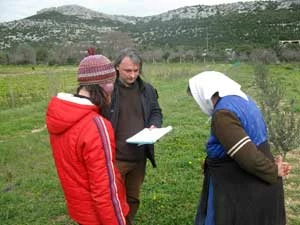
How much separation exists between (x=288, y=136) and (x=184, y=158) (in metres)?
2.03

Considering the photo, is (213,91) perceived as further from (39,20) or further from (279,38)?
(39,20)

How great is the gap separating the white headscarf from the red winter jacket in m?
0.56

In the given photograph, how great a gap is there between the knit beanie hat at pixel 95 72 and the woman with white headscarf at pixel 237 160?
487 millimetres

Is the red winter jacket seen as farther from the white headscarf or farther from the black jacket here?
the black jacket

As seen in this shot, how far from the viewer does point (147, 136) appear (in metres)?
3.22

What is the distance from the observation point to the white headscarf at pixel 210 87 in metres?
2.44

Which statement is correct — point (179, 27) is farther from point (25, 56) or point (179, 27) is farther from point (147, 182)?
point (147, 182)

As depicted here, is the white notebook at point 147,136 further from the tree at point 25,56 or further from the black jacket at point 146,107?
the tree at point 25,56

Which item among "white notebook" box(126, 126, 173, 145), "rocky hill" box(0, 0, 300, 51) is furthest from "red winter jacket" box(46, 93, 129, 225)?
"rocky hill" box(0, 0, 300, 51)

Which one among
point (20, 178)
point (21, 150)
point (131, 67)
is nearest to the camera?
point (131, 67)

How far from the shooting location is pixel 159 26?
92.9m

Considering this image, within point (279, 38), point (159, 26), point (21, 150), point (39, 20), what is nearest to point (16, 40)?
point (39, 20)

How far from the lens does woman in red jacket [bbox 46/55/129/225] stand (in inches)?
87.7

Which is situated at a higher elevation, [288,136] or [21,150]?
[288,136]
